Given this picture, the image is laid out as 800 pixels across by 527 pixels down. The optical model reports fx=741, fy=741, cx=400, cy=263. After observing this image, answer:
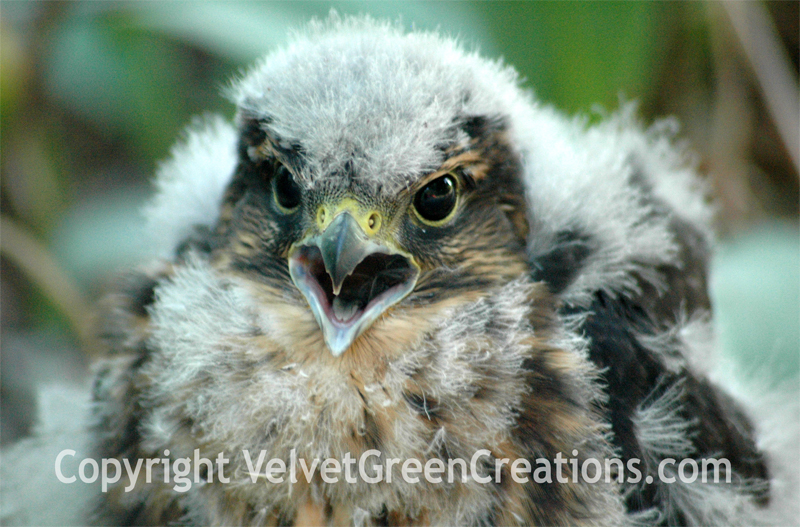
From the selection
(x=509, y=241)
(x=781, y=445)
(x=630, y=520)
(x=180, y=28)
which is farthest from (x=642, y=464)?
(x=180, y=28)

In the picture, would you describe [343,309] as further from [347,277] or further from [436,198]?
[436,198]

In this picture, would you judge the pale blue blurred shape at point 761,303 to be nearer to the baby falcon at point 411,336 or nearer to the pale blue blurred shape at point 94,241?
the baby falcon at point 411,336

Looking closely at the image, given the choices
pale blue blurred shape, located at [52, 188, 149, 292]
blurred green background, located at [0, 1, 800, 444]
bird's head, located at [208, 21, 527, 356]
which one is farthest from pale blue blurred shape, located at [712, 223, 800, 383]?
pale blue blurred shape, located at [52, 188, 149, 292]

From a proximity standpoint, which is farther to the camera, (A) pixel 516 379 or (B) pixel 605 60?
(B) pixel 605 60

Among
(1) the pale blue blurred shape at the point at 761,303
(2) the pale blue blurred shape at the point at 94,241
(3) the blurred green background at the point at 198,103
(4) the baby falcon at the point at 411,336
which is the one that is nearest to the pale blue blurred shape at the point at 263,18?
(3) the blurred green background at the point at 198,103

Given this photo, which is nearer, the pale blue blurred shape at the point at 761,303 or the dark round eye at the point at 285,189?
the dark round eye at the point at 285,189

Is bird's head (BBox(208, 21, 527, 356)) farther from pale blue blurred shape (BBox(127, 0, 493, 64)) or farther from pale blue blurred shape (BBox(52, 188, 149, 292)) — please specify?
pale blue blurred shape (BBox(52, 188, 149, 292))

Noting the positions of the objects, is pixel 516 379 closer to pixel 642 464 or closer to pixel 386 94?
pixel 642 464
